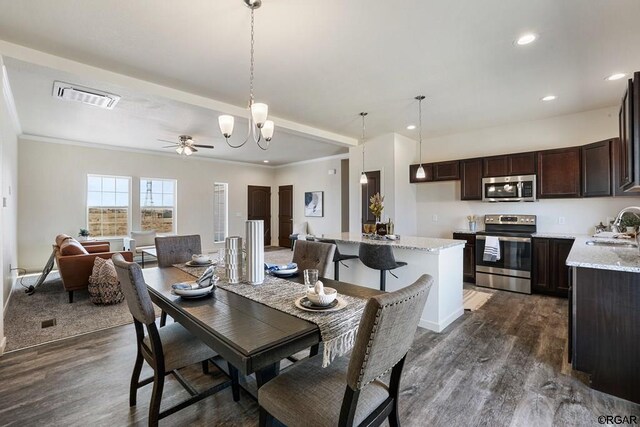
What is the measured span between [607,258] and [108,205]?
27.4 ft

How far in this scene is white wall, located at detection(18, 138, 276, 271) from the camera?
5.73 metres

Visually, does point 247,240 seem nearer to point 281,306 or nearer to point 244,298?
point 244,298

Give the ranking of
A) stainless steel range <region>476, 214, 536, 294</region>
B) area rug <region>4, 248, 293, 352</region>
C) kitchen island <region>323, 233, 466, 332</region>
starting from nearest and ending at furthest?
area rug <region>4, 248, 293, 352</region> < kitchen island <region>323, 233, 466, 332</region> < stainless steel range <region>476, 214, 536, 294</region>

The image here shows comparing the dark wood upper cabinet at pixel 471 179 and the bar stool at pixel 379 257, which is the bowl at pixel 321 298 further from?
the dark wood upper cabinet at pixel 471 179

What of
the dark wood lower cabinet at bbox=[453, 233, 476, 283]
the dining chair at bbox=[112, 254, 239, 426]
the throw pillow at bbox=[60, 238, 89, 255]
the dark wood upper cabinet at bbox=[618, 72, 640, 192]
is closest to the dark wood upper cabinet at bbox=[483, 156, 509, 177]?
the dark wood lower cabinet at bbox=[453, 233, 476, 283]

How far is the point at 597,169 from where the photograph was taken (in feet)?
13.3

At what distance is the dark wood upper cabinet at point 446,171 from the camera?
17.7 ft

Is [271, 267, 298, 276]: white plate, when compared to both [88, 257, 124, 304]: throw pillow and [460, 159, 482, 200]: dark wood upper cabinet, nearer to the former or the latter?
[88, 257, 124, 304]: throw pillow

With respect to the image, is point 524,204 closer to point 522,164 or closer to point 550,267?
point 522,164

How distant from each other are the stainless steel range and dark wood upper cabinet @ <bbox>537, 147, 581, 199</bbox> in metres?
0.51

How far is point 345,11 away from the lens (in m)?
2.21

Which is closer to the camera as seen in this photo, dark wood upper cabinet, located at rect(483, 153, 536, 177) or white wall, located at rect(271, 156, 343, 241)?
dark wood upper cabinet, located at rect(483, 153, 536, 177)

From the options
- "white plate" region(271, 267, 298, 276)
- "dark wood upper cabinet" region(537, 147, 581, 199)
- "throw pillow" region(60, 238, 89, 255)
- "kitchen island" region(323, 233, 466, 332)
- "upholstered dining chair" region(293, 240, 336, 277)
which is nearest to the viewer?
"white plate" region(271, 267, 298, 276)

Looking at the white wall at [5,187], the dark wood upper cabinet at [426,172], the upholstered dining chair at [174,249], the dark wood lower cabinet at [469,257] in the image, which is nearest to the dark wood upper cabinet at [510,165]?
the dark wood upper cabinet at [426,172]
